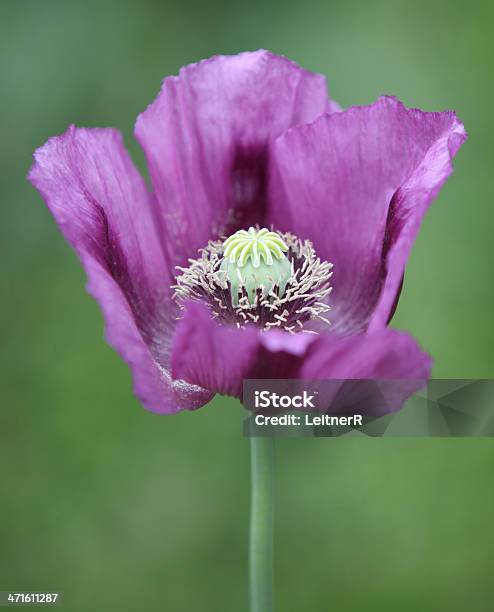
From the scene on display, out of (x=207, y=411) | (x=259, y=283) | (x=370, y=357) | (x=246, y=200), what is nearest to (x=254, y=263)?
(x=259, y=283)

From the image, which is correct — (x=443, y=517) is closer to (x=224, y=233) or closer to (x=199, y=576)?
(x=199, y=576)

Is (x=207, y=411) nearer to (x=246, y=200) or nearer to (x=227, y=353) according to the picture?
(x=246, y=200)

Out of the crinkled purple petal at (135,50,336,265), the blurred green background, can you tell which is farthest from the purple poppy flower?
the blurred green background

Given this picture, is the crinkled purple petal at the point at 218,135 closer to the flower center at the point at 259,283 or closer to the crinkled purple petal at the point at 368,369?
the flower center at the point at 259,283

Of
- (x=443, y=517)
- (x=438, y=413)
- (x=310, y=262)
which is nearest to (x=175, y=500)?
(x=443, y=517)
